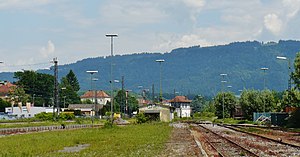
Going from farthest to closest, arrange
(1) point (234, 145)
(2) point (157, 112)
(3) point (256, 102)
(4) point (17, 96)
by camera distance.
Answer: (4) point (17, 96) < (3) point (256, 102) < (2) point (157, 112) < (1) point (234, 145)

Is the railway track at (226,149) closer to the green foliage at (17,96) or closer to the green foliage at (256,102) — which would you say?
the green foliage at (256,102)

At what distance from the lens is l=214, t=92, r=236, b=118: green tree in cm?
14138

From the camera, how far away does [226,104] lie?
477 ft

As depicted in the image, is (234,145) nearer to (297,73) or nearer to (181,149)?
(181,149)

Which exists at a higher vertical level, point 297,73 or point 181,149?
point 297,73

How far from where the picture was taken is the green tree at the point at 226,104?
141 metres

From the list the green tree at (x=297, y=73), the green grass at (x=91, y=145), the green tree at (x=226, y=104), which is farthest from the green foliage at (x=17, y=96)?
the green grass at (x=91, y=145)

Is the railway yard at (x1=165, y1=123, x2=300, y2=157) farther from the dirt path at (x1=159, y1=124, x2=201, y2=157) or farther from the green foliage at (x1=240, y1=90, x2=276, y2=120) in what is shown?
the green foliage at (x1=240, y1=90, x2=276, y2=120)

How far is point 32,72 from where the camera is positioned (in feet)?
602

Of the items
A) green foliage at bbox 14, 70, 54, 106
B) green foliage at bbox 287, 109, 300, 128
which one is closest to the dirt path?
green foliage at bbox 287, 109, 300, 128

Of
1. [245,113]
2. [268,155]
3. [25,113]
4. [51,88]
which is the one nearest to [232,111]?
[245,113]

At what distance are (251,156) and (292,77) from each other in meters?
50.4

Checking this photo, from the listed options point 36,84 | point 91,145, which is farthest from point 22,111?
point 91,145

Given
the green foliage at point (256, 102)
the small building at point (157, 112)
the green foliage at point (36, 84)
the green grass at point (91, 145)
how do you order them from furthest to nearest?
the green foliage at point (36, 84)
the green foliage at point (256, 102)
the small building at point (157, 112)
the green grass at point (91, 145)
